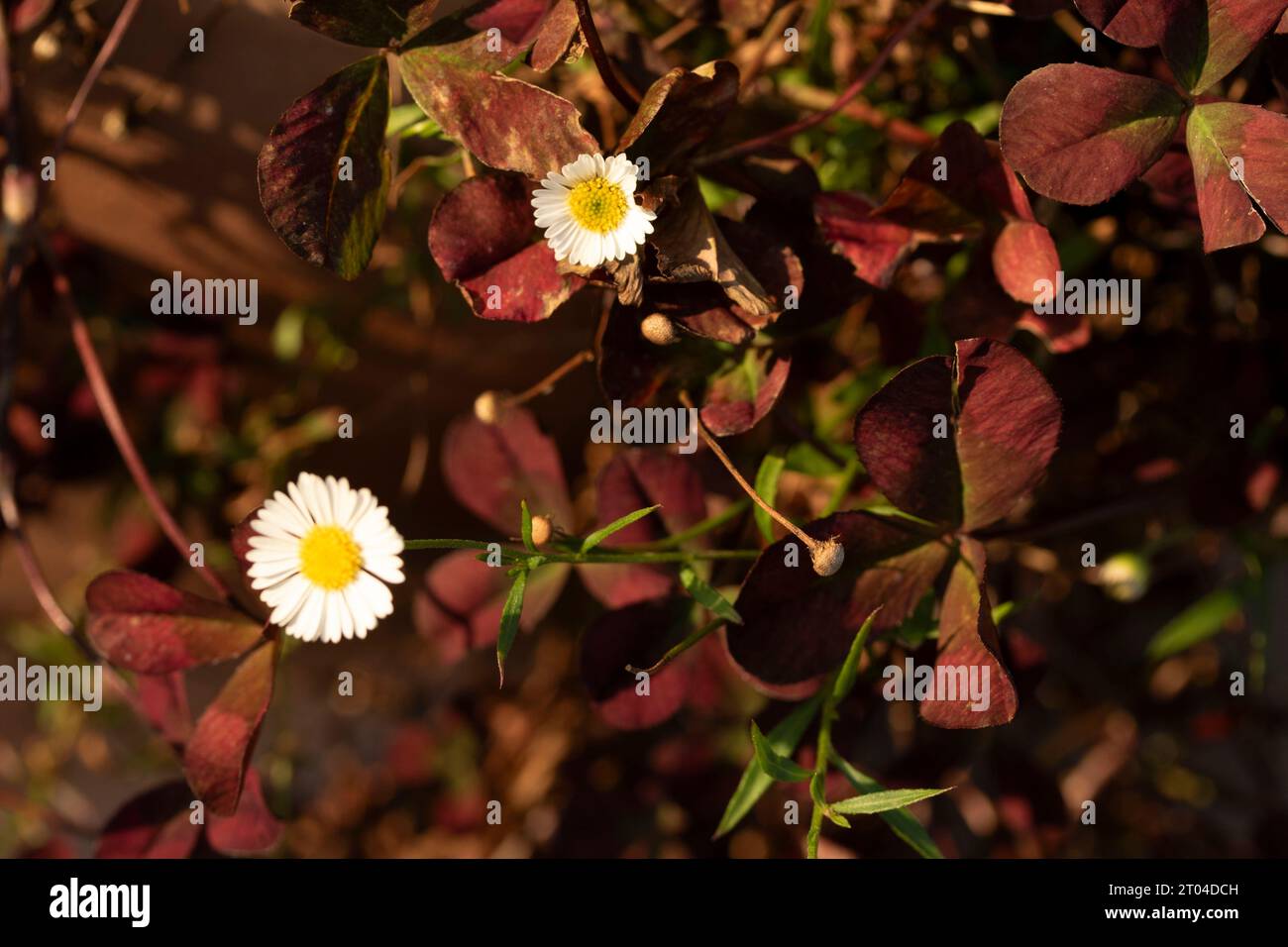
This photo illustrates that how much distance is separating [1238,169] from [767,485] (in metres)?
0.40

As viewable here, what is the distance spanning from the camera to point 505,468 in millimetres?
987

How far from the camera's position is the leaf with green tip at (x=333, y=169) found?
2.34 feet

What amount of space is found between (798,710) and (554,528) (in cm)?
27

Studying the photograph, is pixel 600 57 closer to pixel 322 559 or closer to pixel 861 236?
pixel 861 236

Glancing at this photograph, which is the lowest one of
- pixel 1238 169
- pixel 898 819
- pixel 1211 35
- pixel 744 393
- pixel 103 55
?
pixel 898 819

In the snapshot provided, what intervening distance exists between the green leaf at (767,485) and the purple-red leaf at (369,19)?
42 cm

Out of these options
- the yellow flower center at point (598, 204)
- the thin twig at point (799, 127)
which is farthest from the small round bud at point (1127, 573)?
the yellow flower center at point (598, 204)

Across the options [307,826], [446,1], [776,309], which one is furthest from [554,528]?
[307,826]

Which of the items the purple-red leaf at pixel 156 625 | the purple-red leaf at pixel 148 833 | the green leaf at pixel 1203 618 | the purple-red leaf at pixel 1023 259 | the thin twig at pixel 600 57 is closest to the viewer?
the thin twig at pixel 600 57

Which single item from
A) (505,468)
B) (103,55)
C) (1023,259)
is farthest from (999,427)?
(103,55)

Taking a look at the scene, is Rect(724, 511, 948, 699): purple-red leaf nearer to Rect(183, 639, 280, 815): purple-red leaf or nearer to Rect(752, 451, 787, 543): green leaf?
Rect(752, 451, 787, 543): green leaf

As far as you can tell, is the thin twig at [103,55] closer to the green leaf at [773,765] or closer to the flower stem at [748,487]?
the flower stem at [748,487]

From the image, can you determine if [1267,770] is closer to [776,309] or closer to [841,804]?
[841,804]
